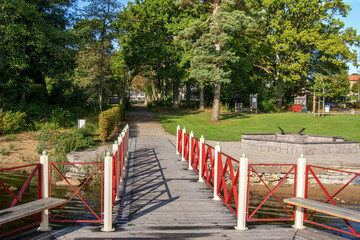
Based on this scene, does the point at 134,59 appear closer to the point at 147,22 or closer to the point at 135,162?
the point at 147,22

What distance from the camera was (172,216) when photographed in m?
5.92

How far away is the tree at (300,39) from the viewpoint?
37.3 meters

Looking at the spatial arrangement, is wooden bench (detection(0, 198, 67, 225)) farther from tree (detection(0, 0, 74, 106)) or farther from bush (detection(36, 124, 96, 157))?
tree (detection(0, 0, 74, 106))

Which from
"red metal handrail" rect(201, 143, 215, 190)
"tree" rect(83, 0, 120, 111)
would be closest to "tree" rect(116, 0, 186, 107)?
"tree" rect(83, 0, 120, 111)

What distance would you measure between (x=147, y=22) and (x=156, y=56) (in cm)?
425

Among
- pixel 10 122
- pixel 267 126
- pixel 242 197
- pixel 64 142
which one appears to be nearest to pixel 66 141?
pixel 64 142

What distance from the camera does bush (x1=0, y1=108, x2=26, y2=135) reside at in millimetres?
16594

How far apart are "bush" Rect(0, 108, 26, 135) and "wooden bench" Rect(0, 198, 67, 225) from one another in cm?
1337

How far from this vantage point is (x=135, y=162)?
1127 centimetres

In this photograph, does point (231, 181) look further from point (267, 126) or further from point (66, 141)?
point (267, 126)

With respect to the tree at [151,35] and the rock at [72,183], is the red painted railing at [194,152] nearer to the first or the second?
the rock at [72,183]

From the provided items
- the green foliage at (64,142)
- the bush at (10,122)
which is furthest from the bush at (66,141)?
the bush at (10,122)

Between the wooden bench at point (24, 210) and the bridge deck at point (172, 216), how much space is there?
505mm

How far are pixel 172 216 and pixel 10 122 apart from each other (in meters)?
14.6
